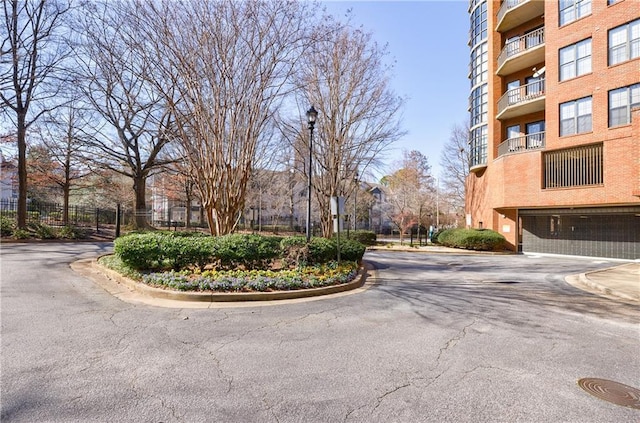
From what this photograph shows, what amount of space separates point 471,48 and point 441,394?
102 feet

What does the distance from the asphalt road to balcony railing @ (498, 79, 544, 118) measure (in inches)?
701

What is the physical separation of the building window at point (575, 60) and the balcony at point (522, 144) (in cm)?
354

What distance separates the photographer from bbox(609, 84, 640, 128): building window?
1597cm

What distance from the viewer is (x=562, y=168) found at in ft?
61.6

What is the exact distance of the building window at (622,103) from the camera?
52.4 feet

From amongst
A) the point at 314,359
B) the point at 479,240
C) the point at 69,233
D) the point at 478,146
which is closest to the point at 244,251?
the point at 314,359

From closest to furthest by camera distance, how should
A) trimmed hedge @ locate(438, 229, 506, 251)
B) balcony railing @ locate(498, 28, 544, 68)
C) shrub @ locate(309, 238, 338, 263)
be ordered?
1. shrub @ locate(309, 238, 338, 263)
2. balcony railing @ locate(498, 28, 544, 68)
3. trimmed hedge @ locate(438, 229, 506, 251)

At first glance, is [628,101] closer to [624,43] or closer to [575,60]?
[624,43]

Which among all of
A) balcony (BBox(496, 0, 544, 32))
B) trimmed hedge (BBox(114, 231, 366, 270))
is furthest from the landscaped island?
balcony (BBox(496, 0, 544, 32))

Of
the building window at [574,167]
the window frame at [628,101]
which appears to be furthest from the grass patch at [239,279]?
the window frame at [628,101]

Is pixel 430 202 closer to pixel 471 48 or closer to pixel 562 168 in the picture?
pixel 471 48

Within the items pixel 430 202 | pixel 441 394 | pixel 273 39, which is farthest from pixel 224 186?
pixel 430 202

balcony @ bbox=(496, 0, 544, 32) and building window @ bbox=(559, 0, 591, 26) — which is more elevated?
balcony @ bbox=(496, 0, 544, 32)

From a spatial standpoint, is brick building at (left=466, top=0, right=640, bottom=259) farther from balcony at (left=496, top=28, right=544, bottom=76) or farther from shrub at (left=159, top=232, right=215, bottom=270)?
shrub at (left=159, top=232, right=215, bottom=270)
